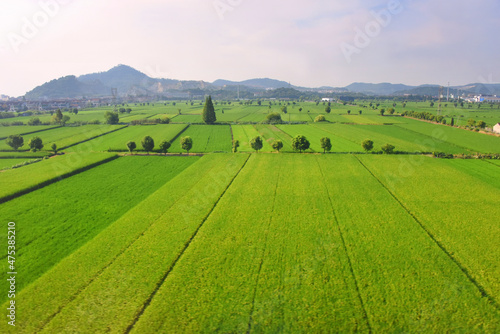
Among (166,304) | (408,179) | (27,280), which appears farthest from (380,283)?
(408,179)

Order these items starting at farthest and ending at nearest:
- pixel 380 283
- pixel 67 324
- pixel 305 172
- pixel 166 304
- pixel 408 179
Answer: pixel 305 172 < pixel 408 179 < pixel 380 283 < pixel 166 304 < pixel 67 324

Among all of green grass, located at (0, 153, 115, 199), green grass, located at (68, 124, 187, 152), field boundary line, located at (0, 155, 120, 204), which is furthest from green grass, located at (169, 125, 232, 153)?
green grass, located at (0, 153, 115, 199)

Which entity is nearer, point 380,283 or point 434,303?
point 434,303

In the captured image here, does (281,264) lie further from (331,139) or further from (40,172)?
(331,139)

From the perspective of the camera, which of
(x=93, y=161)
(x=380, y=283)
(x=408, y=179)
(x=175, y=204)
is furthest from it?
(x=93, y=161)

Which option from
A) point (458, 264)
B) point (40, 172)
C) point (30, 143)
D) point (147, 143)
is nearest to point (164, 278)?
point (458, 264)

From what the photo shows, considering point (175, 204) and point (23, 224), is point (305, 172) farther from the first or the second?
point (23, 224)
